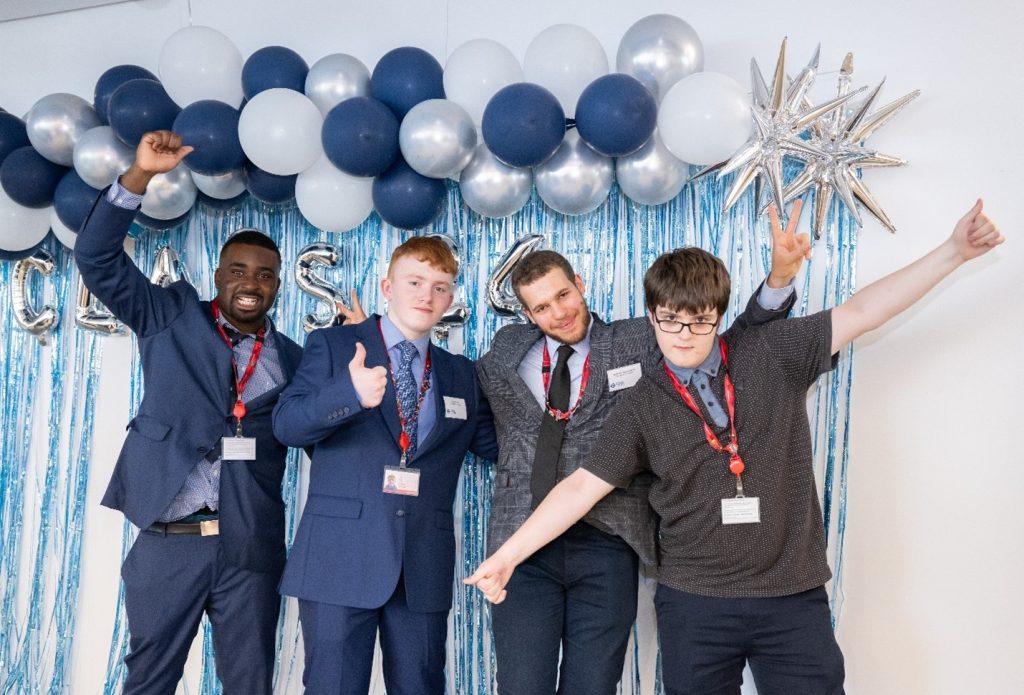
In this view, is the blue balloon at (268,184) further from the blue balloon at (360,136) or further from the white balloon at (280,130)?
the blue balloon at (360,136)

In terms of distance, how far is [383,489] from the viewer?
2.23 m

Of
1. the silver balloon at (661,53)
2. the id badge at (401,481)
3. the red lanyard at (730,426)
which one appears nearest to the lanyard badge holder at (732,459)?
the red lanyard at (730,426)

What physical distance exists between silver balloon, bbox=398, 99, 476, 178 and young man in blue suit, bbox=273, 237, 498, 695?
284 millimetres

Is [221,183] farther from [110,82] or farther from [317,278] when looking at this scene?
[110,82]

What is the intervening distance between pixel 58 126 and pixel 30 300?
28.9 inches

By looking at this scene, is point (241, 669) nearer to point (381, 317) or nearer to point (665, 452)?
point (381, 317)

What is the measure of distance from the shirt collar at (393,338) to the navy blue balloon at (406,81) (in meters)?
0.71

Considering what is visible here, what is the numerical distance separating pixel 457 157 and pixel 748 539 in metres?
1.35

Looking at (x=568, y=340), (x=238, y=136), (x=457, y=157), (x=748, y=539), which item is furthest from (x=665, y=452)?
(x=238, y=136)

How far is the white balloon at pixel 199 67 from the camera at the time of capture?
2.79 meters

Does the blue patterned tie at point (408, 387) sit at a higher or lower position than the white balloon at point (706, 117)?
lower

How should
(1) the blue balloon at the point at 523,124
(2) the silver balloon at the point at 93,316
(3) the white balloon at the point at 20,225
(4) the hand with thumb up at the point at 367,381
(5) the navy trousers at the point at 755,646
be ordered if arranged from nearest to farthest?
1. (5) the navy trousers at the point at 755,646
2. (4) the hand with thumb up at the point at 367,381
3. (1) the blue balloon at the point at 523,124
4. (3) the white balloon at the point at 20,225
5. (2) the silver balloon at the point at 93,316

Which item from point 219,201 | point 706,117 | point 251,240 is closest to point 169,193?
point 219,201

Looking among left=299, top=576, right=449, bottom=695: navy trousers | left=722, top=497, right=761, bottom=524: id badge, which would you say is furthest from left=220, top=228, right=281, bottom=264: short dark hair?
left=722, top=497, right=761, bottom=524: id badge
